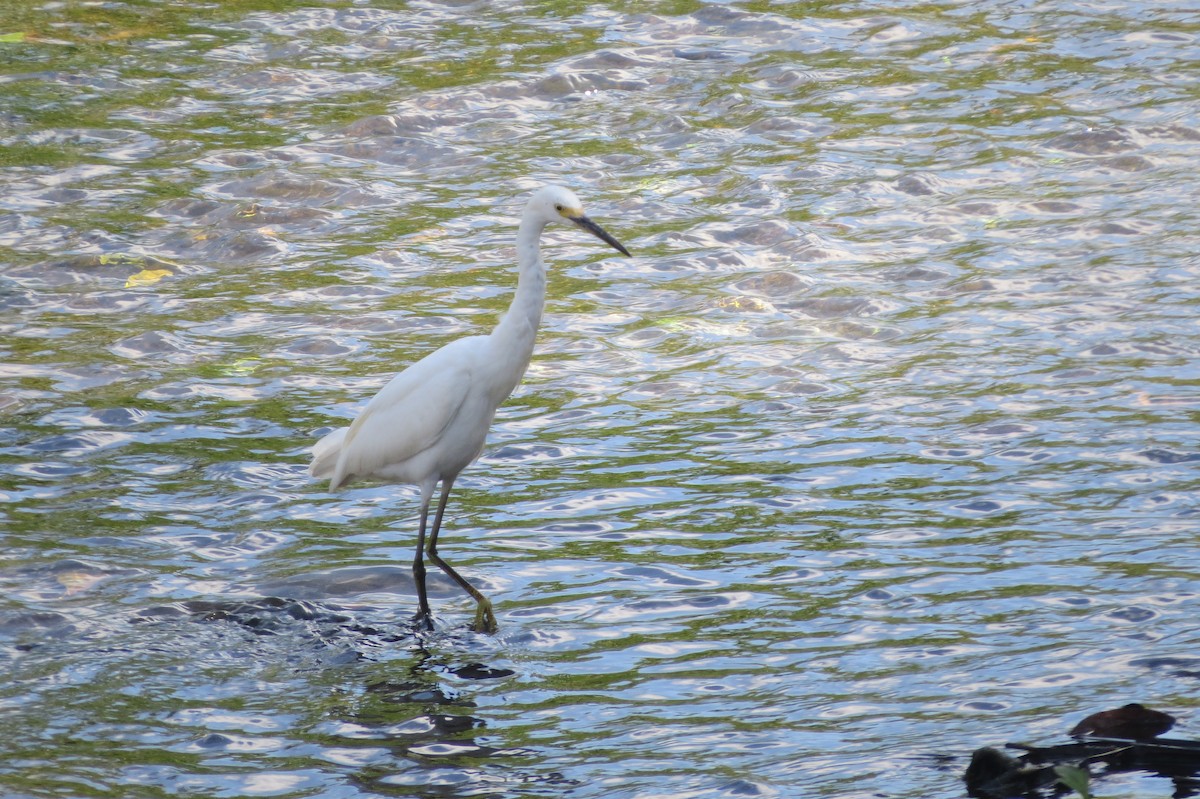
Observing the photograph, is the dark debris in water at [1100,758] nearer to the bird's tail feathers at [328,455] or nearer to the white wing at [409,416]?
the white wing at [409,416]

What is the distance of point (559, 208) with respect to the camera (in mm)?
5766

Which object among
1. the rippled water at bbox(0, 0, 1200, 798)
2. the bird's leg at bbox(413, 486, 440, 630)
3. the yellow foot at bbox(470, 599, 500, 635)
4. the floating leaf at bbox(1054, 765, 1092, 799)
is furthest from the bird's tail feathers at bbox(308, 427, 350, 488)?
the floating leaf at bbox(1054, 765, 1092, 799)

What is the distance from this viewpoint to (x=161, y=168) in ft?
32.0

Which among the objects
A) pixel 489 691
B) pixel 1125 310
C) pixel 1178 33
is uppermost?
pixel 1178 33

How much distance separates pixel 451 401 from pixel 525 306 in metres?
0.45

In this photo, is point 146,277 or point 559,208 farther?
point 146,277

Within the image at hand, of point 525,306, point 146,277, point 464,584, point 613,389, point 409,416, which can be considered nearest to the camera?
point 464,584

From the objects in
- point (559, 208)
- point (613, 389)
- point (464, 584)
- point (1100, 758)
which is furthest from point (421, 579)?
point (1100, 758)

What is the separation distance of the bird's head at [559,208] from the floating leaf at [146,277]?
338 cm

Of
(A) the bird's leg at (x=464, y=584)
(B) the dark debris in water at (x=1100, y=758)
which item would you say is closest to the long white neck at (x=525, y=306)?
(A) the bird's leg at (x=464, y=584)

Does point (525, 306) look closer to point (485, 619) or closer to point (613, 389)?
point (485, 619)

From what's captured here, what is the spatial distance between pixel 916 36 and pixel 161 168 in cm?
537

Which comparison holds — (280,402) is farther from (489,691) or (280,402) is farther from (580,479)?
(489,691)

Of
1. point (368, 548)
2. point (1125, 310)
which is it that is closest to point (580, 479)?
point (368, 548)
